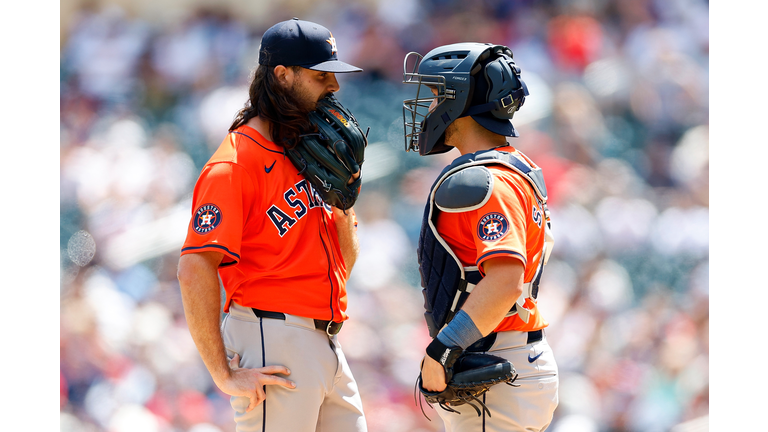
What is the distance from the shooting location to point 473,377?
1.95m

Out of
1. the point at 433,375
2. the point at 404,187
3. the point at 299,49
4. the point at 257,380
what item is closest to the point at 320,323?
the point at 257,380

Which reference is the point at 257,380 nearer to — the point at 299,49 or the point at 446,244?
the point at 446,244

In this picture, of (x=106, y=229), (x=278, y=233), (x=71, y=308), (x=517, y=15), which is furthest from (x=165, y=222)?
(x=517, y=15)

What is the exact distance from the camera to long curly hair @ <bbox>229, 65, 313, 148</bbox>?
2.27 m

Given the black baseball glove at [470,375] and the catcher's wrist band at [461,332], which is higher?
the catcher's wrist band at [461,332]

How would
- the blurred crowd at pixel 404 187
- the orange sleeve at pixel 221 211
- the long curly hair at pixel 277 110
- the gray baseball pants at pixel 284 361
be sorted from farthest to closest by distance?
the blurred crowd at pixel 404 187 < the long curly hair at pixel 277 110 < the gray baseball pants at pixel 284 361 < the orange sleeve at pixel 221 211

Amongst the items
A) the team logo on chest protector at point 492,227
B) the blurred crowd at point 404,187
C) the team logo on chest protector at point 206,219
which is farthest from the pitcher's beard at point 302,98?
the blurred crowd at point 404,187

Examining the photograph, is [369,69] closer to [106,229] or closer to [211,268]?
[106,229]

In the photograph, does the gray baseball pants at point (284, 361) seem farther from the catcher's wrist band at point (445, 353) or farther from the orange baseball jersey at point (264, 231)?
the catcher's wrist band at point (445, 353)

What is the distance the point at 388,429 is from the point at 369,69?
2.46m

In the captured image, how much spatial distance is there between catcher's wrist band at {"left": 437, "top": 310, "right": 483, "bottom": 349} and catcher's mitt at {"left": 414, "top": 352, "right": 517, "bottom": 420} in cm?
10

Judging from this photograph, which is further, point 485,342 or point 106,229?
point 106,229

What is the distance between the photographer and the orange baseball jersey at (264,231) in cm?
205

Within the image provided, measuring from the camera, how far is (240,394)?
2.05m
